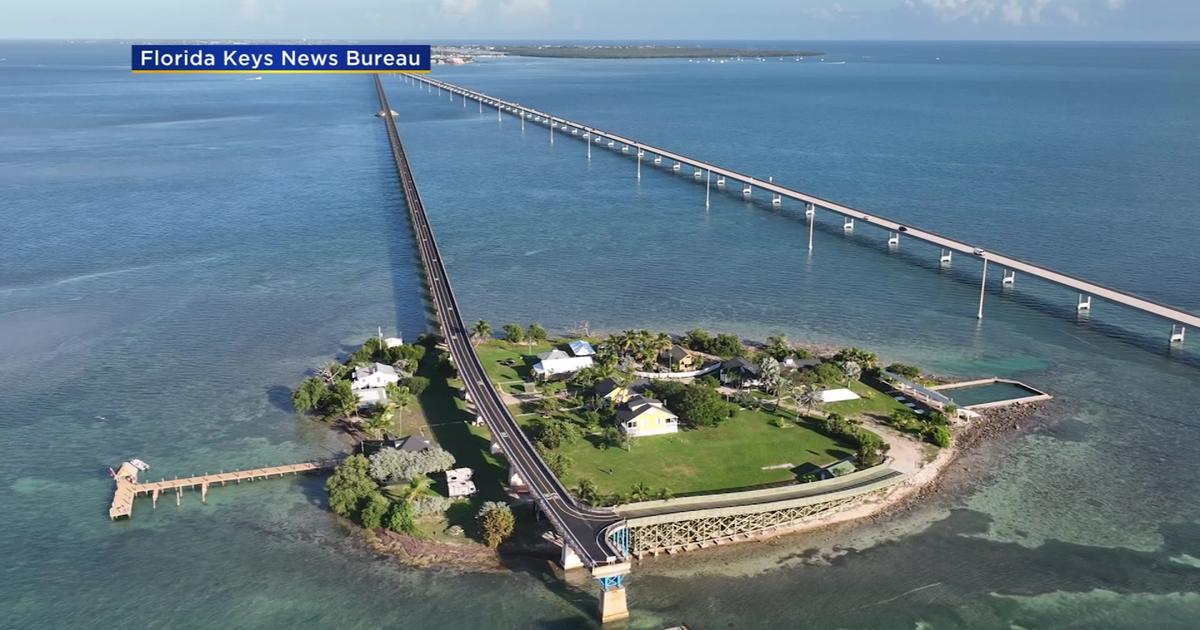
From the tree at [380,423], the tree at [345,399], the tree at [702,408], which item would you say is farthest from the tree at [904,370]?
the tree at [345,399]

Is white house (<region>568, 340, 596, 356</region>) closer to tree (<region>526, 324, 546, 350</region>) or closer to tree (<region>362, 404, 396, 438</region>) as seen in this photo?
tree (<region>526, 324, 546, 350</region>)

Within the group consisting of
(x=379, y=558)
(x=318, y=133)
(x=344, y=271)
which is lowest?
(x=379, y=558)

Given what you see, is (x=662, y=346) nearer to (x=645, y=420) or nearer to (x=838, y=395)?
(x=645, y=420)

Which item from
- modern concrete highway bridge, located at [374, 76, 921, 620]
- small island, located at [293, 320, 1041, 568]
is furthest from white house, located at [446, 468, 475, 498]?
modern concrete highway bridge, located at [374, 76, 921, 620]

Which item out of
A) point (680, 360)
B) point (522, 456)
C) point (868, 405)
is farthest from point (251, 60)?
point (868, 405)

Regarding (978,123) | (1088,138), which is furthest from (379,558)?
(978,123)

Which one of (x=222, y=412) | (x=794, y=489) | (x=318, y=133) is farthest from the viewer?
(x=318, y=133)

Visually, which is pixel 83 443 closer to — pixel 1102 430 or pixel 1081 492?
pixel 1081 492
